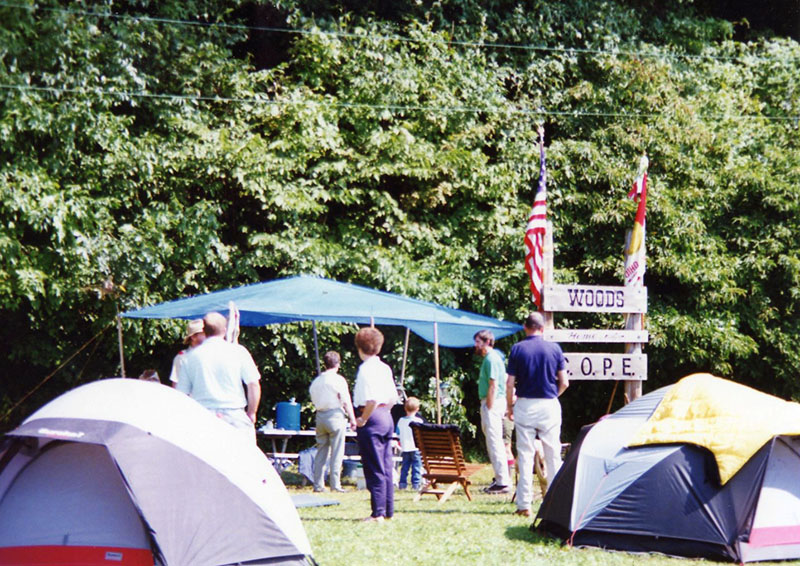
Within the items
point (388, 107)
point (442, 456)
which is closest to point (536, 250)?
point (442, 456)

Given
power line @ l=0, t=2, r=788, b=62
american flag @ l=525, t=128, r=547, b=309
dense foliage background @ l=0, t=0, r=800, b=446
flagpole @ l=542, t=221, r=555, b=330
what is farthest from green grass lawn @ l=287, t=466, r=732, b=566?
power line @ l=0, t=2, r=788, b=62

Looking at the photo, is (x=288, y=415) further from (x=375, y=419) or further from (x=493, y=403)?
(x=375, y=419)

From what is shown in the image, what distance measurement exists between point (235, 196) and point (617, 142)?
6592 millimetres

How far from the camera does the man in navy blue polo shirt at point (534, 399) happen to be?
834cm

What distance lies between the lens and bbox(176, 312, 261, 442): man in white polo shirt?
7340 mm

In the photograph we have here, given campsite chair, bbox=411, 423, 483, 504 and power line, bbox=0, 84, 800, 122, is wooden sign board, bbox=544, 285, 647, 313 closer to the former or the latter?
campsite chair, bbox=411, 423, 483, 504

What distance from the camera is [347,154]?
15789 mm

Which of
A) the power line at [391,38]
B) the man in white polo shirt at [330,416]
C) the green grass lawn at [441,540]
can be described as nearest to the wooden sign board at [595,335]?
the green grass lawn at [441,540]

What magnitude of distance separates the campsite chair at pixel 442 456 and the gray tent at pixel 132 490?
150 inches

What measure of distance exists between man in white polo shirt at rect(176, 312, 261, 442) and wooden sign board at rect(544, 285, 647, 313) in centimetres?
387

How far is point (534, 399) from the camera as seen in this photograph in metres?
8.39

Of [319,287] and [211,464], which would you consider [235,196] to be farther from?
[211,464]

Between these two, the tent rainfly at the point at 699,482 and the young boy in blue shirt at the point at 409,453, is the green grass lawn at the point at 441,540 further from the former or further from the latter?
the young boy in blue shirt at the point at 409,453

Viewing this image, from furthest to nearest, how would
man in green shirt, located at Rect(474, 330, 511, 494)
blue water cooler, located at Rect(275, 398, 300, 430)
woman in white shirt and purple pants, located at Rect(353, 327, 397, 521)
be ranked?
blue water cooler, located at Rect(275, 398, 300, 430) < man in green shirt, located at Rect(474, 330, 511, 494) < woman in white shirt and purple pants, located at Rect(353, 327, 397, 521)
